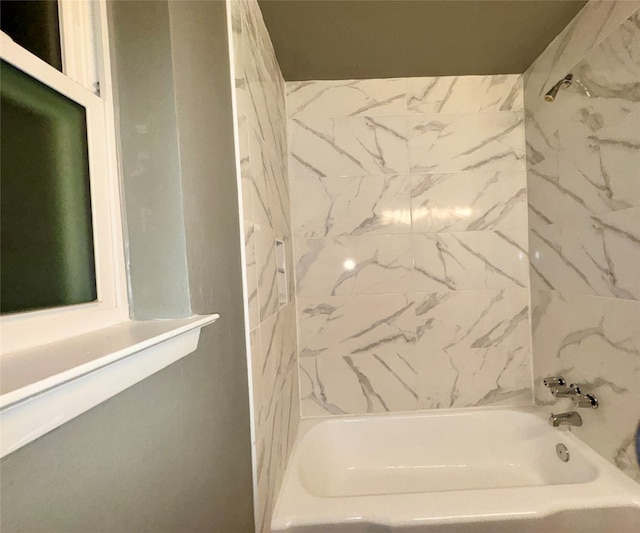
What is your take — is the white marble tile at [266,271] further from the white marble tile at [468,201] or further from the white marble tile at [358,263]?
the white marble tile at [468,201]

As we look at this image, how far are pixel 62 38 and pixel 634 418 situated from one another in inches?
76.0

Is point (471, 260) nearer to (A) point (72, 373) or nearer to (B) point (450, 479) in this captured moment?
(B) point (450, 479)

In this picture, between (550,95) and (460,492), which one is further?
(550,95)

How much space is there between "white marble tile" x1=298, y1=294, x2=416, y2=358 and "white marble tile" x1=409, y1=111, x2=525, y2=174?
73 cm

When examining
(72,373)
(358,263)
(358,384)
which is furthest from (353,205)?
(72,373)

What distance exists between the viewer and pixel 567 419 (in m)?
1.78

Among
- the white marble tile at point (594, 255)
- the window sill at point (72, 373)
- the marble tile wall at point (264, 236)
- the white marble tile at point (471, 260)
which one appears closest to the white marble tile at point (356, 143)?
the marble tile wall at point (264, 236)

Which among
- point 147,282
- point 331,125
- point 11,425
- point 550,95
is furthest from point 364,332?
point 11,425

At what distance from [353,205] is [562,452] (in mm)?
1486

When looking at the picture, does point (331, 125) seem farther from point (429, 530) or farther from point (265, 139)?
point (429, 530)

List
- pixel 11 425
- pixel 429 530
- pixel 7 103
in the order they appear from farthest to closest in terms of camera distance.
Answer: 1. pixel 429 530
2. pixel 7 103
3. pixel 11 425

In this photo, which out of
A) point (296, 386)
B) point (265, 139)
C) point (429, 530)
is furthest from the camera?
point (296, 386)

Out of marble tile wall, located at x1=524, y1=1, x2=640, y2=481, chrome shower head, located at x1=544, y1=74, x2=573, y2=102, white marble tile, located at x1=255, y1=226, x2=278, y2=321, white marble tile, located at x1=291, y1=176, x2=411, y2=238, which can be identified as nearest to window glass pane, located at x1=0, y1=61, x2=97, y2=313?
white marble tile, located at x1=255, y1=226, x2=278, y2=321

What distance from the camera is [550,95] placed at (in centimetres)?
171
